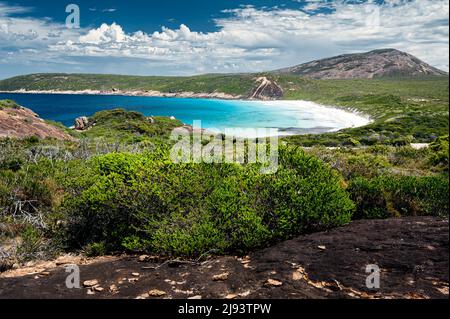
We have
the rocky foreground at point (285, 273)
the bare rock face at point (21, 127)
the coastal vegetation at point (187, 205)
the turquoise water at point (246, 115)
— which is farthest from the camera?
Result: the turquoise water at point (246, 115)

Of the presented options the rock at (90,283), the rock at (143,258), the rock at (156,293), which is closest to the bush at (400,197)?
the rock at (143,258)

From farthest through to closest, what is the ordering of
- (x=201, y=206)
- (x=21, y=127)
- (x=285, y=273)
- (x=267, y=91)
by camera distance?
(x=267, y=91), (x=21, y=127), (x=201, y=206), (x=285, y=273)

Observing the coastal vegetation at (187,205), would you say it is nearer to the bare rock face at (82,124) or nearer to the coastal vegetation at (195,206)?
the coastal vegetation at (195,206)

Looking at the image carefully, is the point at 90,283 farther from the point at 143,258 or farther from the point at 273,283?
the point at 273,283

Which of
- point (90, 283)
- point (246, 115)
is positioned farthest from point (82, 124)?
point (246, 115)

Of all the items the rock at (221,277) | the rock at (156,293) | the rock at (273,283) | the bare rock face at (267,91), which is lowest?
the rock at (156,293)
